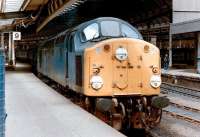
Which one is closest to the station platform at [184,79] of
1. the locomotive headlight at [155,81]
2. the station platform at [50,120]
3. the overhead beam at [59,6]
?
the overhead beam at [59,6]

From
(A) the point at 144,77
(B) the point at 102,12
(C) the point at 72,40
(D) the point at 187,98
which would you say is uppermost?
(B) the point at 102,12

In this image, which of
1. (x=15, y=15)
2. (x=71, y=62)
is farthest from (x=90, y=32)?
(x=15, y=15)

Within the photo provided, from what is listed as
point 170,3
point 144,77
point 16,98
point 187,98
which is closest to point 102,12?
point 170,3

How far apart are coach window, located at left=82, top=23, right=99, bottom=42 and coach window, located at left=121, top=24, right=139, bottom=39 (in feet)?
2.34

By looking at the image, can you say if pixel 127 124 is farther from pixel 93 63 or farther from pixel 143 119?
pixel 93 63

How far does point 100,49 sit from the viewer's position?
39.3 feet

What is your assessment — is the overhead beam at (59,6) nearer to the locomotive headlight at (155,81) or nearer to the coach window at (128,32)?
the coach window at (128,32)

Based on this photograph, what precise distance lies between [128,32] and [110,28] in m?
0.57

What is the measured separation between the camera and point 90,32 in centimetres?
1322

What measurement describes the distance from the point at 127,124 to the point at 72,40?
308 centimetres

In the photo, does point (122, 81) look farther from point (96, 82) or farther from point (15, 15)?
point (15, 15)

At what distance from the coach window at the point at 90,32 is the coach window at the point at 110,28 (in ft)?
0.54

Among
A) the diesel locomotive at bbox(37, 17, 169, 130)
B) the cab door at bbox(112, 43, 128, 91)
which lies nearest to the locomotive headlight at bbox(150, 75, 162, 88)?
the diesel locomotive at bbox(37, 17, 169, 130)

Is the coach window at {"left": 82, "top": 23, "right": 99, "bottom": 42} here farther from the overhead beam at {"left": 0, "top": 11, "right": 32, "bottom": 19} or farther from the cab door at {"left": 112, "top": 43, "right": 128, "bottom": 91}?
the overhead beam at {"left": 0, "top": 11, "right": 32, "bottom": 19}
